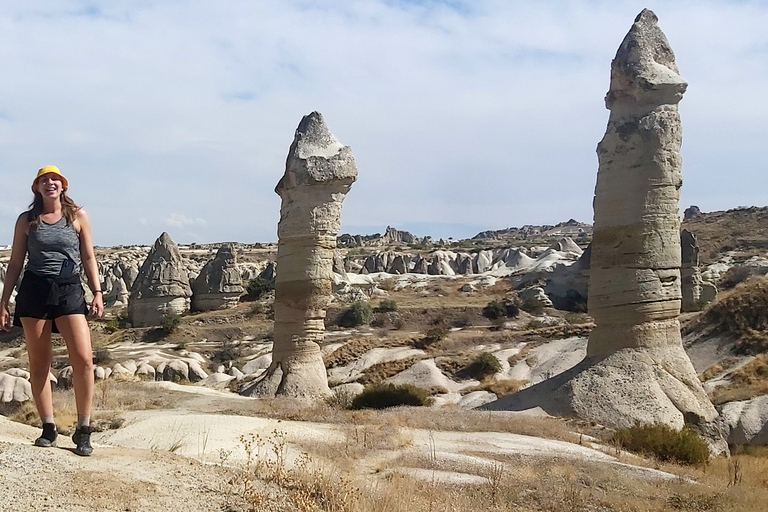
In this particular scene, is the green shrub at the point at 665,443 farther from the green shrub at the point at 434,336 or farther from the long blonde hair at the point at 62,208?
the green shrub at the point at 434,336

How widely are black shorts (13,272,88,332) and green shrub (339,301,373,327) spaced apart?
2726 centimetres

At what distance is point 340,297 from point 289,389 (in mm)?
22789

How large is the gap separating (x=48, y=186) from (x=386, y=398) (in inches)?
382

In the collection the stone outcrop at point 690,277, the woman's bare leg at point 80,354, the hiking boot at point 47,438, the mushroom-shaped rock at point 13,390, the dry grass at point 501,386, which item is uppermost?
the stone outcrop at point 690,277

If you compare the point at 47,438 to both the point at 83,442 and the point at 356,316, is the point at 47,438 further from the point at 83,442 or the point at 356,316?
the point at 356,316

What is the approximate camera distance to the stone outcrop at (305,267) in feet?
47.2

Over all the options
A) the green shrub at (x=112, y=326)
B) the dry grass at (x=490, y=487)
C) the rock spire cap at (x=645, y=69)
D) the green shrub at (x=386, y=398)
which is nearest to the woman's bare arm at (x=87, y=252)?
the dry grass at (x=490, y=487)

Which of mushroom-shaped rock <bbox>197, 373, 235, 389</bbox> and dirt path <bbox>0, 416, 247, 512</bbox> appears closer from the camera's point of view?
dirt path <bbox>0, 416, 247, 512</bbox>

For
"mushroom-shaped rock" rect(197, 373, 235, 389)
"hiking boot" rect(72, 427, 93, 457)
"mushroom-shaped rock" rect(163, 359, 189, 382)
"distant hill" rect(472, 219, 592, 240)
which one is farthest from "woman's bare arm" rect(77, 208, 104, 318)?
"distant hill" rect(472, 219, 592, 240)

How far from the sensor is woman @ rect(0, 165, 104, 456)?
14.8ft

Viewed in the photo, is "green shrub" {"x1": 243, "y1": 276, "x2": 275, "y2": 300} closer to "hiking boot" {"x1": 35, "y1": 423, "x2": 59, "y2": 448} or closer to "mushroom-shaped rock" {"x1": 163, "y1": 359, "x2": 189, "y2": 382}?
"mushroom-shaped rock" {"x1": 163, "y1": 359, "x2": 189, "y2": 382}

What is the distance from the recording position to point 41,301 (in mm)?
4492

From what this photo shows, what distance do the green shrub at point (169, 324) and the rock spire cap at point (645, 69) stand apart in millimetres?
22577

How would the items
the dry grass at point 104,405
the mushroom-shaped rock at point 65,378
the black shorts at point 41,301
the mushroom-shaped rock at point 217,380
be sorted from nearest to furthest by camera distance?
the black shorts at point 41,301
the dry grass at point 104,405
the mushroom-shaped rock at point 65,378
the mushroom-shaped rock at point 217,380
